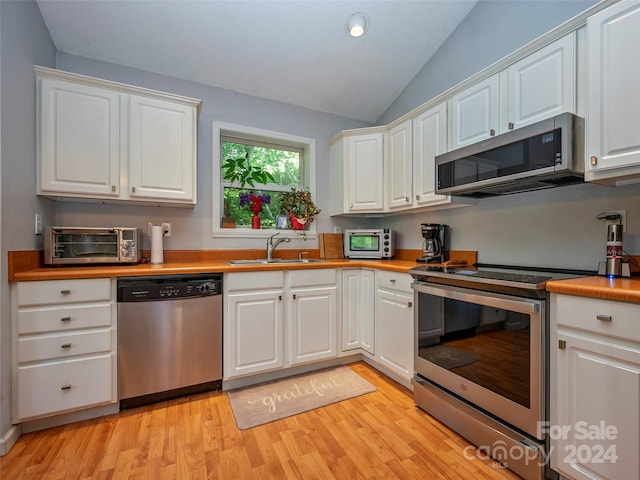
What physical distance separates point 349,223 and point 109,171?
225 cm

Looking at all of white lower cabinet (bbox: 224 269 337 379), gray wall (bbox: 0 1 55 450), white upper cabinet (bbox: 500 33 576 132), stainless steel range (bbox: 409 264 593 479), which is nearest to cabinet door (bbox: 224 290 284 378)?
white lower cabinet (bbox: 224 269 337 379)

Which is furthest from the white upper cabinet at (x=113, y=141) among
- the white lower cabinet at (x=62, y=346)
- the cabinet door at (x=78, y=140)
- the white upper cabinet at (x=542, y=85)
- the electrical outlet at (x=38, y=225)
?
the white upper cabinet at (x=542, y=85)

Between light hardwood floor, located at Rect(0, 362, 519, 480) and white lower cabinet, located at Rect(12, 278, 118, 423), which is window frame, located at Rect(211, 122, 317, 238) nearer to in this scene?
white lower cabinet, located at Rect(12, 278, 118, 423)

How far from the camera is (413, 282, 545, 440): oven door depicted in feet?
4.57

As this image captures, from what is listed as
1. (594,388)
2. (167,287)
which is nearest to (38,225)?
(167,287)

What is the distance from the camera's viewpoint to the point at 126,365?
75.0 inches

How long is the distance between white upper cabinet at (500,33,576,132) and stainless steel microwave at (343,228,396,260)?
1.35 m

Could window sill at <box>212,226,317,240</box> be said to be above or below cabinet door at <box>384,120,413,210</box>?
below

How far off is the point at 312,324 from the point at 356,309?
43 cm

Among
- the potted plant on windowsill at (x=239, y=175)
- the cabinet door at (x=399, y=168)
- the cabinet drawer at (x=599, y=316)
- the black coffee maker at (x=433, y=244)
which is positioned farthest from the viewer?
the potted plant on windowsill at (x=239, y=175)

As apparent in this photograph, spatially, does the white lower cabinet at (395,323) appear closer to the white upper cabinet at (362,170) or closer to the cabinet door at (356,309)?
the cabinet door at (356,309)

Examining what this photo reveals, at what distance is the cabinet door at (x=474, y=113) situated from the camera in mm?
1945

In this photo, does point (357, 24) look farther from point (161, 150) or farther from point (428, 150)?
point (161, 150)

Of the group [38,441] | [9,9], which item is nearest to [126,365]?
[38,441]
